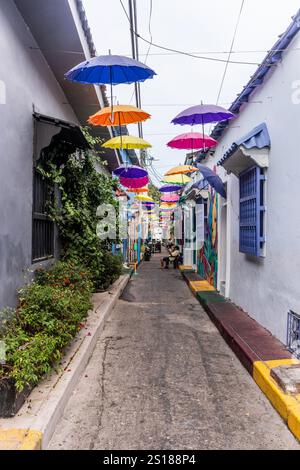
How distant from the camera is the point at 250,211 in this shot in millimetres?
6855

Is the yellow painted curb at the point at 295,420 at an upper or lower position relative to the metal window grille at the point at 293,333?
lower

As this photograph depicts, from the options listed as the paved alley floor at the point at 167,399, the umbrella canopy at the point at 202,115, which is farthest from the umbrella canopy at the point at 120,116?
the paved alley floor at the point at 167,399

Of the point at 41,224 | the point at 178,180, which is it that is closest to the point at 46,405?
the point at 41,224

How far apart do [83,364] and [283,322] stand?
9.33ft

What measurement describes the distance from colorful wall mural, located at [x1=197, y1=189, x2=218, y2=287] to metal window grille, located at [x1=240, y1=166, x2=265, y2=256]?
135 inches

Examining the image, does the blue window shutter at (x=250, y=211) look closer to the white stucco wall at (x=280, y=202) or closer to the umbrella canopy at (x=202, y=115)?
the white stucco wall at (x=280, y=202)

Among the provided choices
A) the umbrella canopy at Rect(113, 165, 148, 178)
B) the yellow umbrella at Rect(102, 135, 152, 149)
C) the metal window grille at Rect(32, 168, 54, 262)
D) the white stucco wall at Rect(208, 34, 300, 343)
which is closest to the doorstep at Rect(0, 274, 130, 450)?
the metal window grille at Rect(32, 168, 54, 262)

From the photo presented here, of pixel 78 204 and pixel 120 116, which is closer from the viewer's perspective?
pixel 78 204

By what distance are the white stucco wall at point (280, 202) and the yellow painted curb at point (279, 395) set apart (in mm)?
830

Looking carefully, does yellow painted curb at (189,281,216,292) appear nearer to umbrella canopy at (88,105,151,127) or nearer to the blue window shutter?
the blue window shutter

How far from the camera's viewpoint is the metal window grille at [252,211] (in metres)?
6.31

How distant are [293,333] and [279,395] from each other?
1.37m

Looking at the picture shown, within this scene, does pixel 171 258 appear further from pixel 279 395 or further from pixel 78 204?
pixel 279 395
